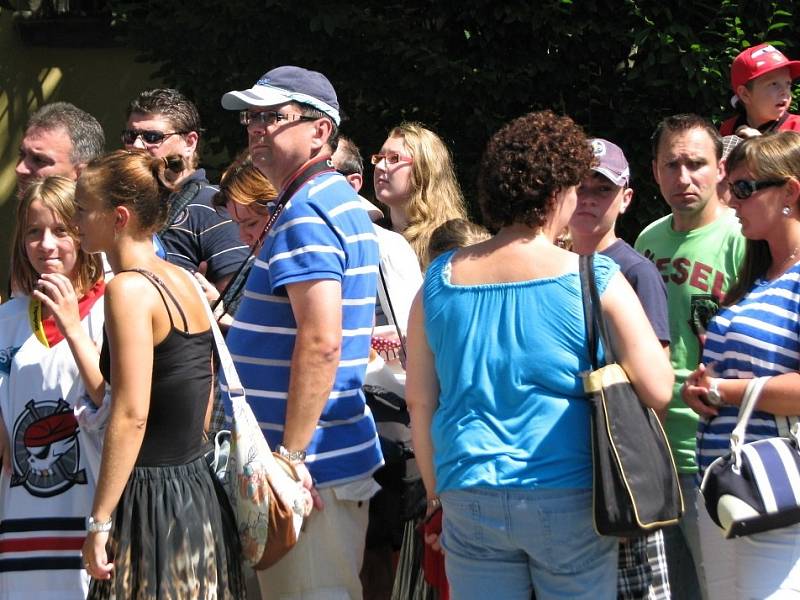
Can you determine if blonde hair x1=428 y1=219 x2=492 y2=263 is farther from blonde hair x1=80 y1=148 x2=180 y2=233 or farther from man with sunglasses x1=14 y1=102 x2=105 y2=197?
man with sunglasses x1=14 y1=102 x2=105 y2=197

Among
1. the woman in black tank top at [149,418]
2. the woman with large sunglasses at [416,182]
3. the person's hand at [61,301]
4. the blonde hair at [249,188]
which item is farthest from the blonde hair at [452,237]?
the person's hand at [61,301]

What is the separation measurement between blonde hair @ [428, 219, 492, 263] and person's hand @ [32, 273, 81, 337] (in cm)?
133

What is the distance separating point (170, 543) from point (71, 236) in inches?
49.1

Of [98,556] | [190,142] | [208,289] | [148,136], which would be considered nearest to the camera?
[98,556]

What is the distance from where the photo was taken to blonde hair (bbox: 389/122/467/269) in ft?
17.4

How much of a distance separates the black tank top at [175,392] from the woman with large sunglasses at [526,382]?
0.73 m

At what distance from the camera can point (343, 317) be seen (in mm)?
3656

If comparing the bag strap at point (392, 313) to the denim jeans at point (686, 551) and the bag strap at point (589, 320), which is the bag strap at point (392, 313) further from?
the bag strap at point (589, 320)

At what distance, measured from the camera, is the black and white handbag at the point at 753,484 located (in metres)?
3.24

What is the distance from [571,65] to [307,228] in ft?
13.4

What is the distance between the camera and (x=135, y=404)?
3.33 metres

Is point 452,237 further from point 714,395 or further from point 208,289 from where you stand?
point 714,395

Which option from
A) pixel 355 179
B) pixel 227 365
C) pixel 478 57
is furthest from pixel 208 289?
pixel 478 57

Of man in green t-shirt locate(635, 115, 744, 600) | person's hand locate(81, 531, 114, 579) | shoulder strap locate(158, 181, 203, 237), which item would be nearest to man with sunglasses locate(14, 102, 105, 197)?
shoulder strap locate(158, 181, 203, 237)
